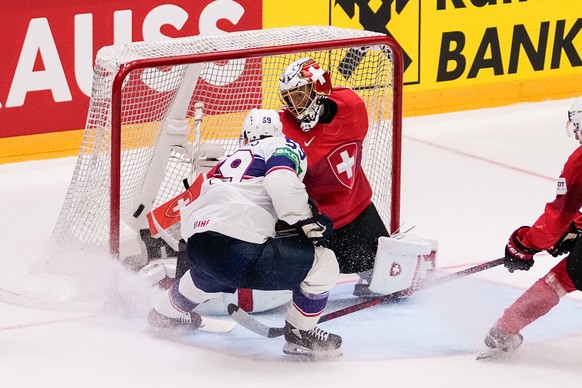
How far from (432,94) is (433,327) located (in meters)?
3.12

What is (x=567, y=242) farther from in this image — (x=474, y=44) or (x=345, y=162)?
(x=474, y=44)

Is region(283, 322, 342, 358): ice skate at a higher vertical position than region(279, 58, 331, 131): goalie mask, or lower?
lower

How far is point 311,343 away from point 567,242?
2.88 ft

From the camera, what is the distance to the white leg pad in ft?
17.7

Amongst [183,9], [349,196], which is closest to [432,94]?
[183,9]

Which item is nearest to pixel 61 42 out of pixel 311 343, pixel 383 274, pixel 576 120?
pixel 383 274

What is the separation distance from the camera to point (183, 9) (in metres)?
7.27

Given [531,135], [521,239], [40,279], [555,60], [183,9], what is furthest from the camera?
[555,60]

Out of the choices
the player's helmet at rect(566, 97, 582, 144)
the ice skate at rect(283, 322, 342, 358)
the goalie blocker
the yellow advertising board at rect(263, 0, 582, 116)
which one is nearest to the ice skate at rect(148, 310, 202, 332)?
the goalie blocker

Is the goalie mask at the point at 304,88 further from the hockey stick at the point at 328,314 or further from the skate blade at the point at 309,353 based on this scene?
the skate blade at the point at 309,353

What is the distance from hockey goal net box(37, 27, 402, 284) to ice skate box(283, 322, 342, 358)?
75 centimetres

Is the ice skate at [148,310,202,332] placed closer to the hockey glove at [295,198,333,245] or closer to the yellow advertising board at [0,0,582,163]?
the hockey glove at [295,198,333,245]

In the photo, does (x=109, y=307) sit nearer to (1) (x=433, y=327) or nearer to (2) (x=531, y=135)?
(1) (x=433, y=327)

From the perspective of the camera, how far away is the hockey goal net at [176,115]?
5.31 meters
